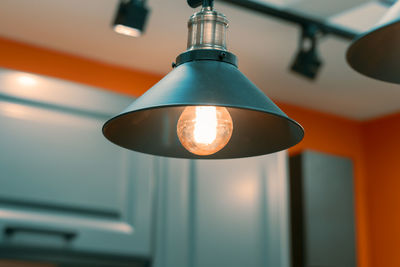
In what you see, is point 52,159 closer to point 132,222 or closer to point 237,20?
point 132,222

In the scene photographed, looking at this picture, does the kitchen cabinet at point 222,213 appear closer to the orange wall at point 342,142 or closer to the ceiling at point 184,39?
the ceiling at point 184,39

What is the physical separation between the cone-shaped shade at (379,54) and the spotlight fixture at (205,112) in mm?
121

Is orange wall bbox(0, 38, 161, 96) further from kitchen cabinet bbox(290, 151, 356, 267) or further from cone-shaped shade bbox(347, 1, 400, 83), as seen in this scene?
cone-shaped shade bbox(347, 1, 400, 83)

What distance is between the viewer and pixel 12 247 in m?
2.00

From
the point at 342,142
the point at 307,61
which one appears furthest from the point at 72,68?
the point at 342,142

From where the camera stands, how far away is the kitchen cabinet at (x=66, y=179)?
205 centimetres

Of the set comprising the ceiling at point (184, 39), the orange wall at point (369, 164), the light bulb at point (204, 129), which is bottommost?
the light bulb at point (204, 129)

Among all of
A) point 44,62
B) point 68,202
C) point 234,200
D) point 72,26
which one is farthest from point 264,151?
point 44,62

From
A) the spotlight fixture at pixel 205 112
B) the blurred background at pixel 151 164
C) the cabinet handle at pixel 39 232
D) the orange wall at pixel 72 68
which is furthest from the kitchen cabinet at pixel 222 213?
the spotlight fixture at pixel 205 112

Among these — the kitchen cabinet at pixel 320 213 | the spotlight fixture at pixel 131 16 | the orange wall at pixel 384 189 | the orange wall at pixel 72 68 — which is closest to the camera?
the spotlight fixture at pixel 131 16

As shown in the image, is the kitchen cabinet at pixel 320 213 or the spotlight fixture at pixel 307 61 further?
the kitchen cabinet at pixel 320 213

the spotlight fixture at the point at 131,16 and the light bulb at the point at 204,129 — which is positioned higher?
the spotlight fixture at the point at 131,16

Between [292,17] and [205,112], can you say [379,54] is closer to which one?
[205,112]

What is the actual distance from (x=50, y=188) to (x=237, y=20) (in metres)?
0.99
